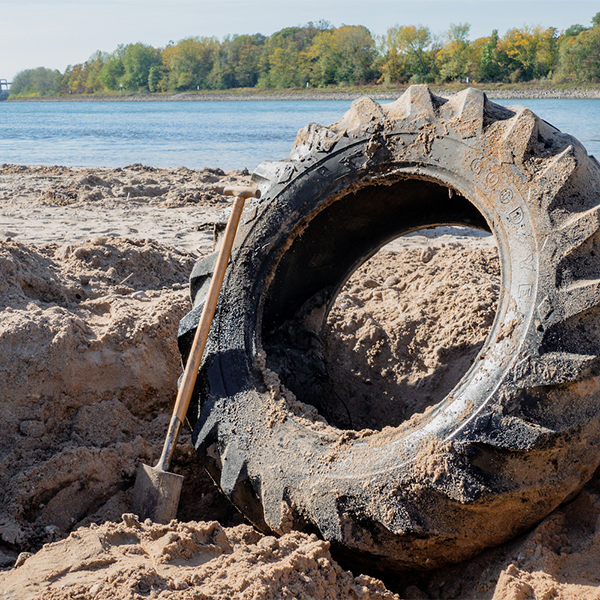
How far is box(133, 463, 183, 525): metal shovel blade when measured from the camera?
2.37m

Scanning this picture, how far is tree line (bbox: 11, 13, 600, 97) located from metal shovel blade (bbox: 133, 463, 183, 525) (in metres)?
59.4

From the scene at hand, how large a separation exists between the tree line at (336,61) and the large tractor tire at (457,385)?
58.4 m

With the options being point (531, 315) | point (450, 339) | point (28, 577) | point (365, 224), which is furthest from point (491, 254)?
point (28, 577)

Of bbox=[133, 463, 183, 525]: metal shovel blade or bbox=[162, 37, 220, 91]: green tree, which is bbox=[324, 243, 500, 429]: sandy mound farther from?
bbox=[162, 37, 220, 91]: green tree

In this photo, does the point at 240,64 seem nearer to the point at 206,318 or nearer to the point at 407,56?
the point at 407,56

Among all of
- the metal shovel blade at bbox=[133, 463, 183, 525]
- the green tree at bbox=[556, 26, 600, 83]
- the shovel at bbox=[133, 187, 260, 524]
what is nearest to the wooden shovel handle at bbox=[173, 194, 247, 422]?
the shovel at bbox=[133, 187, 260, 524]

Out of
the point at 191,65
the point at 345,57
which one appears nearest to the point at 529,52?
the point at 345,57

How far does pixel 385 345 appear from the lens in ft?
11.6

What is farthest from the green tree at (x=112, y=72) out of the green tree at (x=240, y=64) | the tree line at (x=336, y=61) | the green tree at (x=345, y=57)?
the green tree at (x=345, y=57)

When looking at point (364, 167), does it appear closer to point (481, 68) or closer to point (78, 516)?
point (78, 516)

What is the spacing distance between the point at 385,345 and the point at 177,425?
1.49 m

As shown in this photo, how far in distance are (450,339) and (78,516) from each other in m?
2.14

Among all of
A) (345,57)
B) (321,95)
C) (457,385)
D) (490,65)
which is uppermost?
(345,57)

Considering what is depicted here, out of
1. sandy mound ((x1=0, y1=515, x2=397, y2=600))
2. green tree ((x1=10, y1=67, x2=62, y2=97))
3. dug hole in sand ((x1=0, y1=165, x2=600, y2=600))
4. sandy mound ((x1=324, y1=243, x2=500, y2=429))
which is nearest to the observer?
sandy mound ((x1=0, y1=515, x2=397, y2=600))
